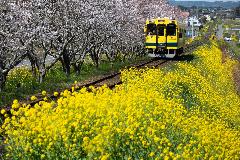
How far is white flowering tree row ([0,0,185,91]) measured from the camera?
16359 mm

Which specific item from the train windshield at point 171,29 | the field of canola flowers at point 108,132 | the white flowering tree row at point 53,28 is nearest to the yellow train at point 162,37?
the train windshield at point 171,29

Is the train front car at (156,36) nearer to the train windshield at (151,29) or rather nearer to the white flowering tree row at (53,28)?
the train windshield at (151,29)

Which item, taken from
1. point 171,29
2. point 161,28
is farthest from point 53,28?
point 171,29

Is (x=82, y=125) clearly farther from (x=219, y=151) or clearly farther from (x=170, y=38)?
(x=170, y=38)

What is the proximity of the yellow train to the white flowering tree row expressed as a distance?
3.82 metres

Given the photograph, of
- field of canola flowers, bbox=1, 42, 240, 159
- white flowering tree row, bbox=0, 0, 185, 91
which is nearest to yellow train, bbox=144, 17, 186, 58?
white flowering tree row, bbox=0, 0, 185, 91

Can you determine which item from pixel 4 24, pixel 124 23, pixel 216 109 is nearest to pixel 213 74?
pixel 124 23

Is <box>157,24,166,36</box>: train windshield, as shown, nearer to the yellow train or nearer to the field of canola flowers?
the yellow train

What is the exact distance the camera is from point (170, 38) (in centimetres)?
3509

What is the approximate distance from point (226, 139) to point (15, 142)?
12.7 ft

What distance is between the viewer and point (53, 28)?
19.6 meters

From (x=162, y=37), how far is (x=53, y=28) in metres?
16.7

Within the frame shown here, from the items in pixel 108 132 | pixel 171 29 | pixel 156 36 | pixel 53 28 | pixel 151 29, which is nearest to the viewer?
pixel 108 132

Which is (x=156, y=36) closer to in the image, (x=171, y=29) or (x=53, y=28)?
(x=171, y=29)
